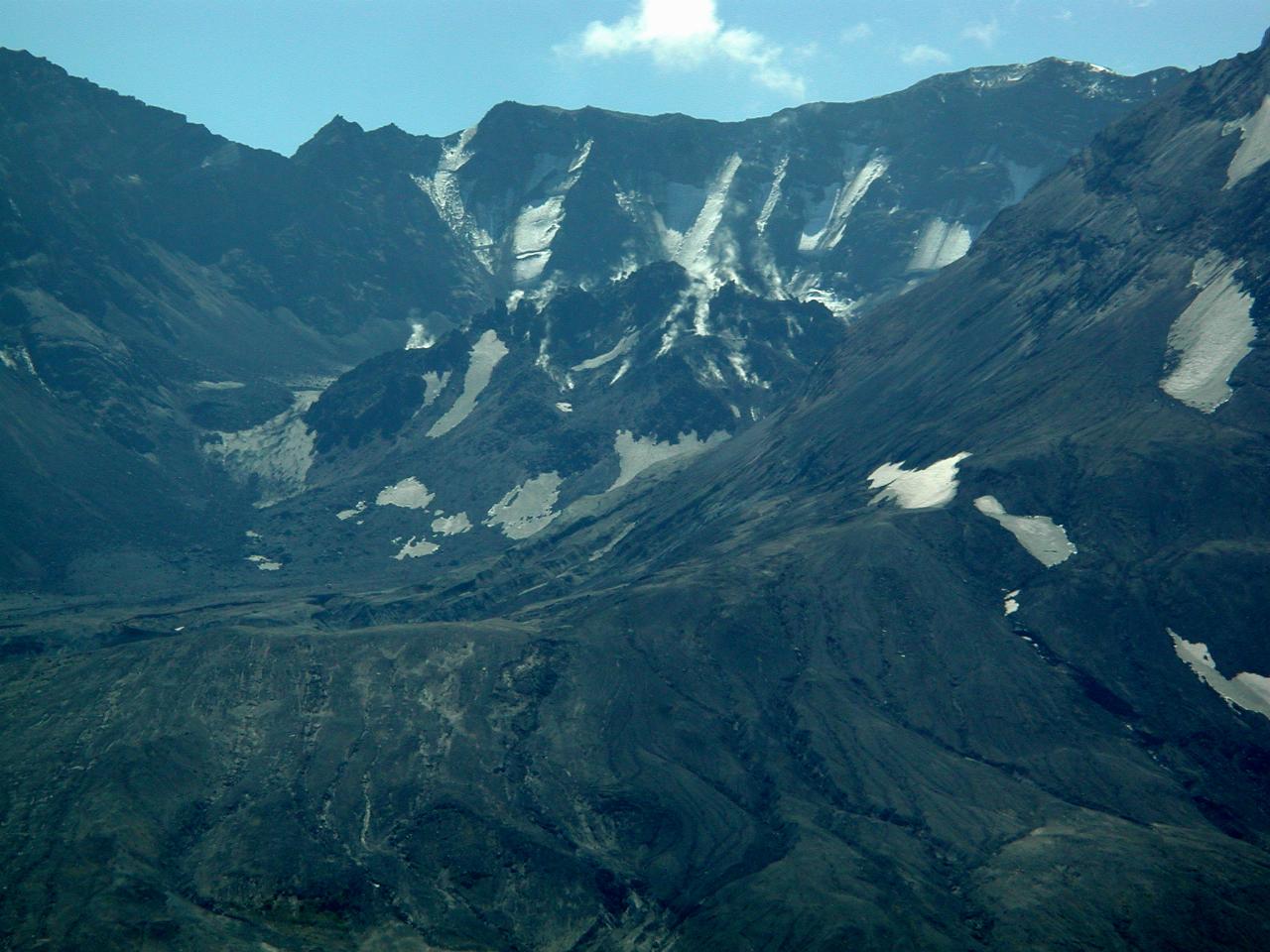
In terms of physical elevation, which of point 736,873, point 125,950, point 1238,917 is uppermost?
point 125,950

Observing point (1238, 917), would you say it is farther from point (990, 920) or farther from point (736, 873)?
point (736, 873)

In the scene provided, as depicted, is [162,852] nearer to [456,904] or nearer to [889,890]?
[456,904]

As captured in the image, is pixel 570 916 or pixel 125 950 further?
pixel 570 916

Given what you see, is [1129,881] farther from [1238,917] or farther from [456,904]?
[456,904]

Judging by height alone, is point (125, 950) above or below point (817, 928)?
above

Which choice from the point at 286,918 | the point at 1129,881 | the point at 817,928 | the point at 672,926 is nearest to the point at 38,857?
the point at 286,918

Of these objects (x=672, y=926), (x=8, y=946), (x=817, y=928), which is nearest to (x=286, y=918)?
(x=8, y=946)

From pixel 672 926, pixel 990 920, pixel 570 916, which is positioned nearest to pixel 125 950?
pixel 570 916

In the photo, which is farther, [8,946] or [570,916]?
[570,916]
